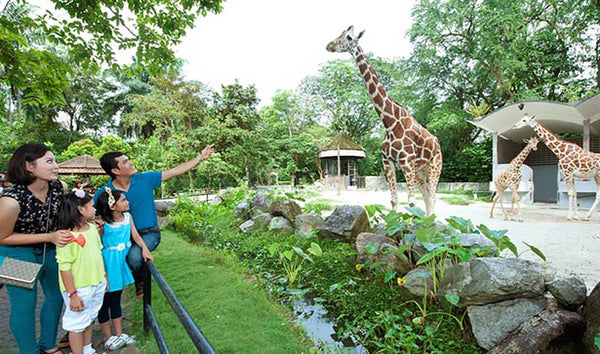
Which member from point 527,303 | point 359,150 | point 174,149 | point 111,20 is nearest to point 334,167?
point 359,150

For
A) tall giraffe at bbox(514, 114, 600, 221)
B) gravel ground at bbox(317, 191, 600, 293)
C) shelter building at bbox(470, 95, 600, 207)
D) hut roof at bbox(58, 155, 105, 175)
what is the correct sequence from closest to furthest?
gravel ground at bbox(317, 191, 600, 293) < tall giraffe at bbox(514, 114, 600, 221) < shelter building at bbox(470, 95, 600, 207) < hut roof at bbox(58, 155, 105, 175)

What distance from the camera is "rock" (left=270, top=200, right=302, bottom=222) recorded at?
543 centimetres

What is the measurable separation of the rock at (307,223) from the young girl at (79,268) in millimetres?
3258

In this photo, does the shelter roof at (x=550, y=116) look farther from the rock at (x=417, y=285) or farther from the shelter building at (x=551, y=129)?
the rock at (x=417, y=285)

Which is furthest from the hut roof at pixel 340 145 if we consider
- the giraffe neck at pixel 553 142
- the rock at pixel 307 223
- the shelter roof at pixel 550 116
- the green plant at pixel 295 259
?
the green plant at pixel 295 259

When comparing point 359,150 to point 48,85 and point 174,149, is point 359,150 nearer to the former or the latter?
point 174,149

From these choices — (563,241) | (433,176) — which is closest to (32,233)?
(433,176)

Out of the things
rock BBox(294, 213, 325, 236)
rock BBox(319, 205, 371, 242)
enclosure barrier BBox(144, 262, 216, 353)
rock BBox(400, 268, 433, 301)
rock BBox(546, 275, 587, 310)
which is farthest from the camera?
rock BBox(294, 213, 325, 236)

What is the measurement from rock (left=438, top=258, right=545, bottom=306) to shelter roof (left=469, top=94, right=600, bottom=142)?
7053 millimetres

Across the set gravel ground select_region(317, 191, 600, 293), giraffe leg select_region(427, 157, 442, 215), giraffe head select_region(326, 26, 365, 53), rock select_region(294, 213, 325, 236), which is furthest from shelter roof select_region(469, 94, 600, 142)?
rock select_region(294, 213, 325, 236)

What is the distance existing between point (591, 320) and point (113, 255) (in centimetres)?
308

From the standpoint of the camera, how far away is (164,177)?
2586mm

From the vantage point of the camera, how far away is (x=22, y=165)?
1.77 metres

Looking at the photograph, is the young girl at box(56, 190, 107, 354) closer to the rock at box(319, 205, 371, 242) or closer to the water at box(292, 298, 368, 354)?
the water at box(292, 298, 368, 354)
